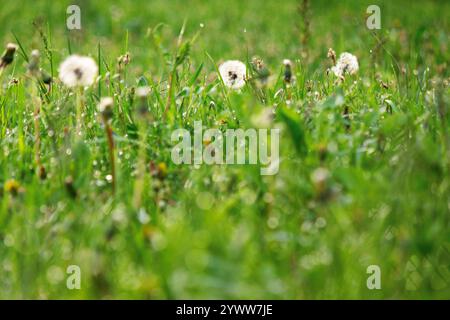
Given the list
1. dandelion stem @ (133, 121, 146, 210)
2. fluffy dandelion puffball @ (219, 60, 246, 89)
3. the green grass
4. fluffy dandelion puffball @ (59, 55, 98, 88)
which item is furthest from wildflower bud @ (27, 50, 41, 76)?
fluffy dandelion puffball @ (219, 60, 246, 89)

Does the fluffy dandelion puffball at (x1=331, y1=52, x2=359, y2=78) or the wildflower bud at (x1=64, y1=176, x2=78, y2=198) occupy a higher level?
the fluffy dandelion puffball at (x1=331, y1=52, x2=359, y2=78)

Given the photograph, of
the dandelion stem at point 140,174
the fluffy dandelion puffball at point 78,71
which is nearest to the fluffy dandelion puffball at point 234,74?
the dandelion stem at point 140,174

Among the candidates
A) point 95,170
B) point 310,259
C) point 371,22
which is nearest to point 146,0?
point 371,22

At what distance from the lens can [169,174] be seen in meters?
1.95

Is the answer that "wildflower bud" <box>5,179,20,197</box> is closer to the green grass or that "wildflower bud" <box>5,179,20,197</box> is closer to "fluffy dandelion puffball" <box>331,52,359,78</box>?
the green grass

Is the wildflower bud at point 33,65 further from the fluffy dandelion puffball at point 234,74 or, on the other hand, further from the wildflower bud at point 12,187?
the fluffy dandelion puffball at point 234,74

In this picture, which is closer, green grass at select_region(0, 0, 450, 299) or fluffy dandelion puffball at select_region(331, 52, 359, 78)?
green grass at select_region(0, 0, 450, 299)

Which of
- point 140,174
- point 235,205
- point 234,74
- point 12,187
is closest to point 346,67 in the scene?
point 234,74

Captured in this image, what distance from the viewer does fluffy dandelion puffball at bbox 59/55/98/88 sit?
1988 millimetres

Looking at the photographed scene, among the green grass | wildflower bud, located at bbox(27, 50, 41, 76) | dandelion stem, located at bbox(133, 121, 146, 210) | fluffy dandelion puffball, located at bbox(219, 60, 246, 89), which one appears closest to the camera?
the green grass

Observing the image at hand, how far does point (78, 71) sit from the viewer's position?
199 centimetres

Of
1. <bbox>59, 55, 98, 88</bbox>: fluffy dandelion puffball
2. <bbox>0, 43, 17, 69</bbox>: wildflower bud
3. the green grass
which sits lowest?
the green grass
